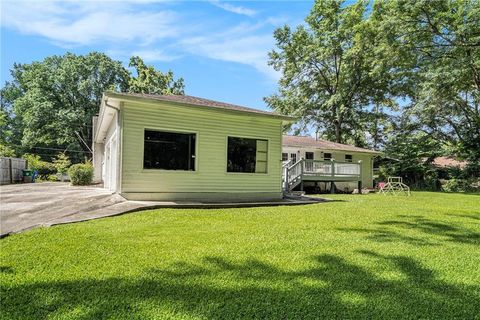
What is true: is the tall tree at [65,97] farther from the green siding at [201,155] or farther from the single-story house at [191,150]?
the green siding at [201,155]

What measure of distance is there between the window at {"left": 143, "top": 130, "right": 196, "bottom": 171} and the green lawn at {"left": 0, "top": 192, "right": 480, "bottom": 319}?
3.31 m

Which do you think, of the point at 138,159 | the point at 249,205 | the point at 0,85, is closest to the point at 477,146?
the point at 249,205

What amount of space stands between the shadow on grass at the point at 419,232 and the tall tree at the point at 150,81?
33.9 metres

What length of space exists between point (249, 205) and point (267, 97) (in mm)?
24009

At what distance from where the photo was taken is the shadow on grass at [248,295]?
103 inches

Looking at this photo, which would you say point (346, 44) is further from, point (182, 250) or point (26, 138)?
point (26, 138)

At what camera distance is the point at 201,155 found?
9.84 metres

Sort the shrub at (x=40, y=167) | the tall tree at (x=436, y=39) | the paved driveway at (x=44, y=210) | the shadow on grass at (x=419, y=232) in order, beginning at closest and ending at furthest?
the shadow on grass at (x=419, y=232), the paved driveway at (x=44, y=210), the tall tree at (x=436, y=39), the shrub at (x=40, y=167)

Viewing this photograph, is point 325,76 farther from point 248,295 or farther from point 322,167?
point 248,295

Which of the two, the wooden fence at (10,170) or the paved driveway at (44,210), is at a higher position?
the wooden fence at (10,170)

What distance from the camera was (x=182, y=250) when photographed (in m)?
4.32

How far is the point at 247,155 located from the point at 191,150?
75.5 inches

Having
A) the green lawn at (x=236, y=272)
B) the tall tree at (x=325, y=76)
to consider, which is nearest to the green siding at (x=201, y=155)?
the green lawn at (x=236, y=272)

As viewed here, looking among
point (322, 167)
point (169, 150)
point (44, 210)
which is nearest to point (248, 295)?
point (44, 210)
